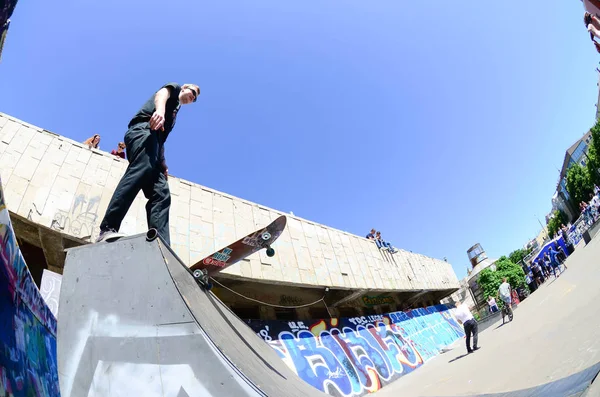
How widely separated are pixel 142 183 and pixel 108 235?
0.52 metres

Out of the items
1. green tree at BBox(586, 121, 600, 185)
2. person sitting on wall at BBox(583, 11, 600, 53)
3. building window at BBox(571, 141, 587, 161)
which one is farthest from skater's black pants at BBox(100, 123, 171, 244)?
building window at BBox(571, 141, 587, 161)

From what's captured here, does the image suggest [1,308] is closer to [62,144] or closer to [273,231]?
[273,231]

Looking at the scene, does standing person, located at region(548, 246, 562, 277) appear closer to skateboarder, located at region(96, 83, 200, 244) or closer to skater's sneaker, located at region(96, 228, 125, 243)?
skateboarder, located at region(96, 83, 200, 244)

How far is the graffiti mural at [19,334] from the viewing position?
4.40 feet

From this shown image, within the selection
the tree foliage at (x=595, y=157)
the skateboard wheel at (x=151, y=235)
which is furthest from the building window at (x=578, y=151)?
the skateboard wheel at (x=151, y=235)

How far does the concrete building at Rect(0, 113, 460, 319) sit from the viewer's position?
6543 mm

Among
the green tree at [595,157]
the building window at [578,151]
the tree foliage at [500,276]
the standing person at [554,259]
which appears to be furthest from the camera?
the building window at [578,151]

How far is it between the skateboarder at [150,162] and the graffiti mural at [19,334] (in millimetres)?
604

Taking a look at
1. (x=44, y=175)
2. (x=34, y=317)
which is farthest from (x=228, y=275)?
(x=34, y=317)

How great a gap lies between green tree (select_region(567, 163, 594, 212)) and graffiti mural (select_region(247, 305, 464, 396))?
49089 mm

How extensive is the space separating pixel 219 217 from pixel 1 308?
8.61 m

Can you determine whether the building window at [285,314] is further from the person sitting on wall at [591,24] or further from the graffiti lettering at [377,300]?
the person sitting on wall at [591,24]

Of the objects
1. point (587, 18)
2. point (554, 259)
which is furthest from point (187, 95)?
A: point (554, 259)

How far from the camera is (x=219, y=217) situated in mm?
9922
